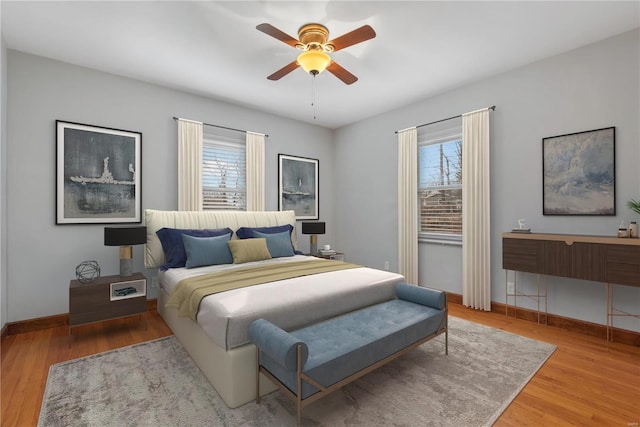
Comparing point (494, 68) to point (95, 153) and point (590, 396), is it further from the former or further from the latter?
point (95, 153)

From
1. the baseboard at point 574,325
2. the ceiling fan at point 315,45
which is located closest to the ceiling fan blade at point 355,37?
the ceiling fan at point 315,45

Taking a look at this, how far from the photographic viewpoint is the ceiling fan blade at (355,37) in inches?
87.4

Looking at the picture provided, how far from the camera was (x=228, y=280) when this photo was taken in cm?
272

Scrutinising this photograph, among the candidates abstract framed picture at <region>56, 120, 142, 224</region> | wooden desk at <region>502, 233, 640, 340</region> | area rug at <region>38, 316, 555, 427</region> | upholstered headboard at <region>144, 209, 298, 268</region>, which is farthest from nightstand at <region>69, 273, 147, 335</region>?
wooden desk at <region>502, 233, 640, 340</region>

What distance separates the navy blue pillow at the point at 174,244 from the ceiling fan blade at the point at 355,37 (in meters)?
2.63

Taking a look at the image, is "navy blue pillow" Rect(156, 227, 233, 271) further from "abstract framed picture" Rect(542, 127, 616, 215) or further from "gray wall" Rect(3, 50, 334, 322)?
"abstract framed picture" Rect(542, 127, 616, 215)

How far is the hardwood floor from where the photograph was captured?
6.10ft

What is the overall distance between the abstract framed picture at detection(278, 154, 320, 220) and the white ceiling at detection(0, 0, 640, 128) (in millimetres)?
1560

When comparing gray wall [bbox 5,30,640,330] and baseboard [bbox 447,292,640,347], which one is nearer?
baseboard [bbox 447,292,640,347]

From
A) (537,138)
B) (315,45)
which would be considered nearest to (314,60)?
(315,45)

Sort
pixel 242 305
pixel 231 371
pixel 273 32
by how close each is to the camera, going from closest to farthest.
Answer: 1. pixel 231 371
2. pixel 242 305
3. pixel 273 32

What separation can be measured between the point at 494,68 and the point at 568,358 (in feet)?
10.4

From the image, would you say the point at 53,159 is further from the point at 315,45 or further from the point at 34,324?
the point at 315,45

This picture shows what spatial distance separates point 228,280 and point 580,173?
3.76m
